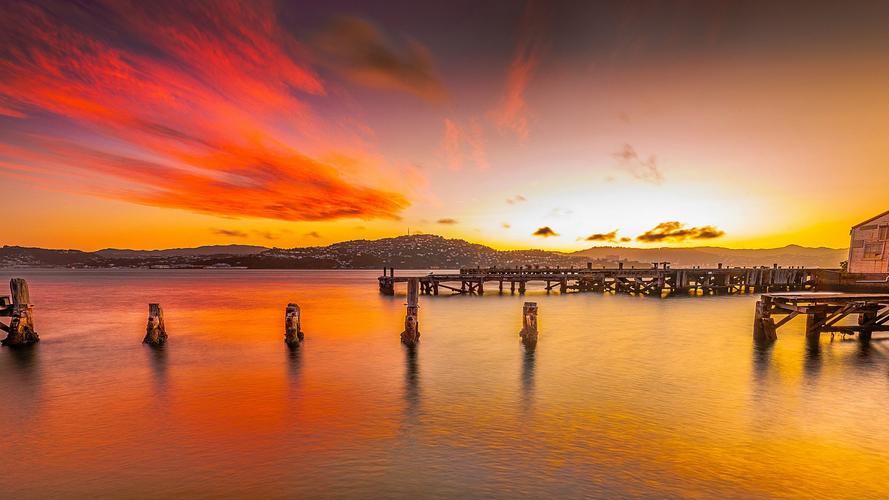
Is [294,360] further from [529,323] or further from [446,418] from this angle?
[529,323]

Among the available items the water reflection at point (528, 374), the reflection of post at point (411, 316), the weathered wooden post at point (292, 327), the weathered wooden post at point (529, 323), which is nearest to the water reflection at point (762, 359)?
the water reflection at point (528, 374)

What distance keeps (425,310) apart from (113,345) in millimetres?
21602

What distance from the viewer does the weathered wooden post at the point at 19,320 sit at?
818 inches

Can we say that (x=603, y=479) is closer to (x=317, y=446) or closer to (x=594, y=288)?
(x=317, y=446)

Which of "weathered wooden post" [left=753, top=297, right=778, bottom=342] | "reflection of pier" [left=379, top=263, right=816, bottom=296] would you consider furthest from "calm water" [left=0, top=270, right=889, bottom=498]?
"reflection of pier" [left=379, top=263, right=816, bottom=296]

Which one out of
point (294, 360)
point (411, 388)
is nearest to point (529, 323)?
point (411, 388)

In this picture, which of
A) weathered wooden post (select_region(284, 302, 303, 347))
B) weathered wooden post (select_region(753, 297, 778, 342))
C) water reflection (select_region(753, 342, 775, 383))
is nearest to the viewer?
water reflection (select_region(753, 342, 775, 383))

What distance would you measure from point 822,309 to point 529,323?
12.7 m

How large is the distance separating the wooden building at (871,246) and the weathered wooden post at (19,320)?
2237 inches

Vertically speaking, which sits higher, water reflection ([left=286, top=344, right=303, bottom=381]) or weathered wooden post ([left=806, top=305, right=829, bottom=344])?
weathered wooden post ([left=806, top=305, right=829, bottom=344])

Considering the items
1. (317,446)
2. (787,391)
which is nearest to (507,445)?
(317,446)

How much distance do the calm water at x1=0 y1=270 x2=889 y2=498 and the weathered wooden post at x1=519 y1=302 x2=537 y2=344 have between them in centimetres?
123

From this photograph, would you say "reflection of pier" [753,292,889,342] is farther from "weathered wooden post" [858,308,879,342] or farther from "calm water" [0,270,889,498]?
"calm water" [0,270,889,498]

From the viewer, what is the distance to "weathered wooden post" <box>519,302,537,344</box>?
2159 cm
